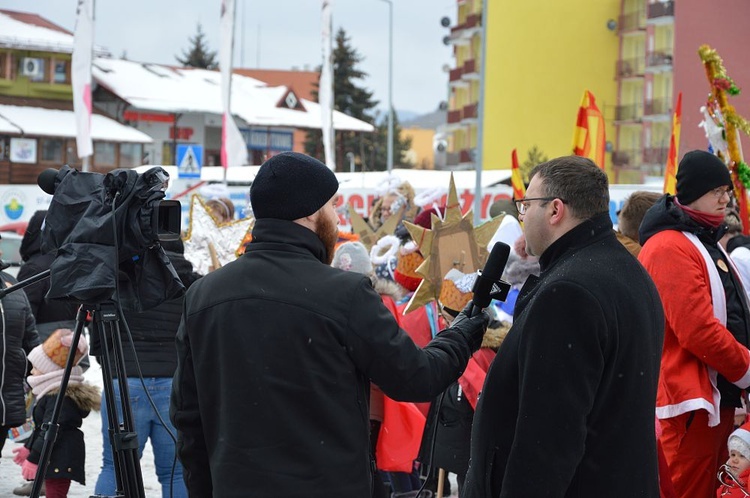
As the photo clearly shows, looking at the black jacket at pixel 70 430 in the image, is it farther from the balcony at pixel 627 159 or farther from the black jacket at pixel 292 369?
the balcony at pixel 627 159

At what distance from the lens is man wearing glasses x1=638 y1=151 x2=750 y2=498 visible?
14.9 ft

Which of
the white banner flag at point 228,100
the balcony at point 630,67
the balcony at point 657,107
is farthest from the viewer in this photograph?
the balcony at point 630,67

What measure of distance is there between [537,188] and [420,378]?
671 mm

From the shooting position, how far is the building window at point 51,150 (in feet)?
148

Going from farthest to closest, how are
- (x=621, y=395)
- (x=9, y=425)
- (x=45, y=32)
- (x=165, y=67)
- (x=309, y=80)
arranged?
(x=309, y=80) < (x=165, y=67) < (x=45, y=32) < (x=9, y=425) < (x=621, y=395)

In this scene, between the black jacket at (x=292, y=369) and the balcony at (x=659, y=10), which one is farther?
the balcony at (x=659, y=10)

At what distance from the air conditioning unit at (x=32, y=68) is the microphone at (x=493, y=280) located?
4556 cm

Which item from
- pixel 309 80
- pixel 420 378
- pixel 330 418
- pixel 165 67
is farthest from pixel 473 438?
pixel 309 80

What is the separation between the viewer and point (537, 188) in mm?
3154

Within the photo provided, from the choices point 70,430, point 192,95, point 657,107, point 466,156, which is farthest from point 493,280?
point 466,156

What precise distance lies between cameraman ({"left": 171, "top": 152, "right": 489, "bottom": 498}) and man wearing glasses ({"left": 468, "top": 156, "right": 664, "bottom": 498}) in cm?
31

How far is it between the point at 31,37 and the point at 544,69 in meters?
26.9

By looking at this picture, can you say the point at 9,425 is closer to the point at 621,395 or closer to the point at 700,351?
the point at 700,351

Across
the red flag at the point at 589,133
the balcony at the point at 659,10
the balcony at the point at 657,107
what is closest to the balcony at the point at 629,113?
the balcony at the point at 657,107
